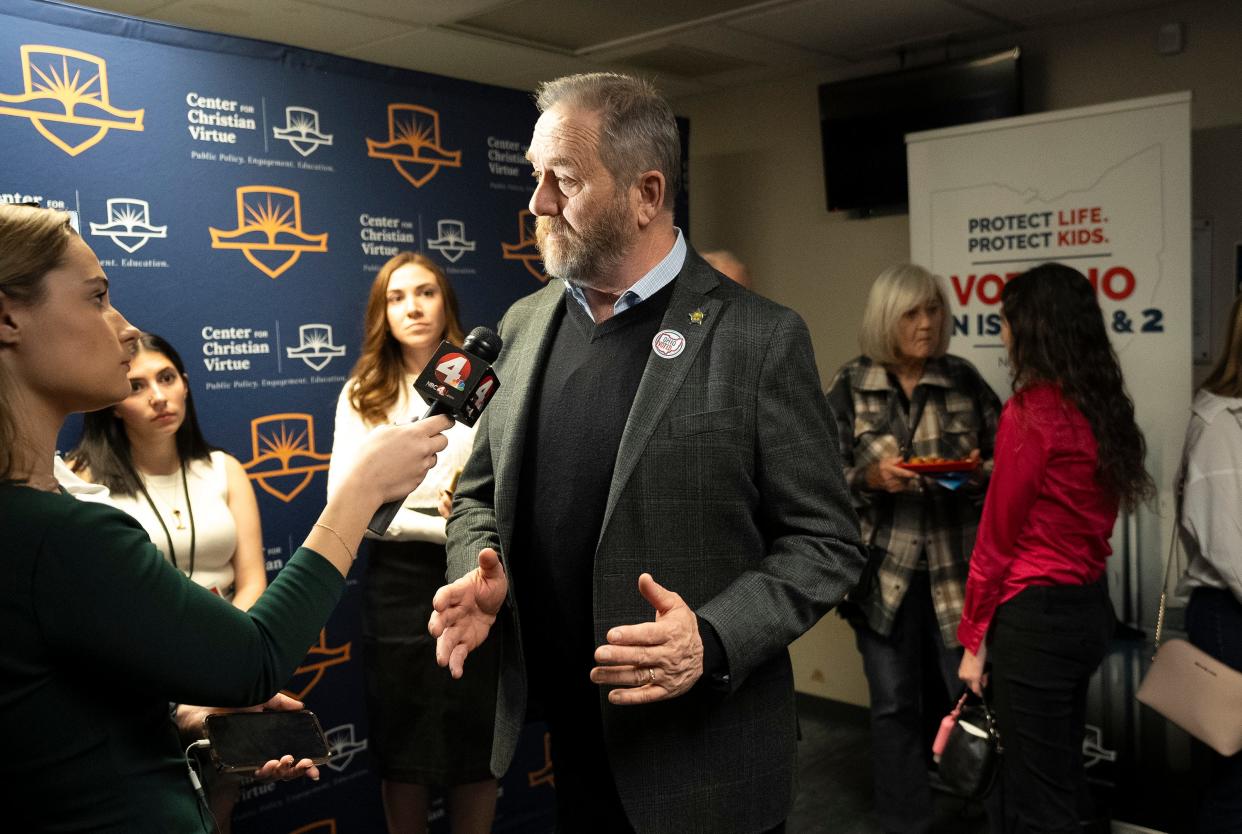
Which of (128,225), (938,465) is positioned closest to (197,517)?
(128,225)

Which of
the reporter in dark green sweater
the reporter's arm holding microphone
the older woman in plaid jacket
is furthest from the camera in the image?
the older woman in plaid jacket

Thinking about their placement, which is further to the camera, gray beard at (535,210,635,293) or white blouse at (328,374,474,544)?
white blouse at (328,374,474,544)

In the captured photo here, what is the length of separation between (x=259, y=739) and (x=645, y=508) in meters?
0.66

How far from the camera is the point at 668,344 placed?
161cm

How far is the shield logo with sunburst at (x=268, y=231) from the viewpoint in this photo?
9.93ft

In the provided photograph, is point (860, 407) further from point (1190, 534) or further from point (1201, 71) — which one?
point (1201, 71)

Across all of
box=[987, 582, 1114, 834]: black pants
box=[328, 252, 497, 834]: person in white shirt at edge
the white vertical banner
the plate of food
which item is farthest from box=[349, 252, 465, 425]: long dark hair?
the white vertical banner

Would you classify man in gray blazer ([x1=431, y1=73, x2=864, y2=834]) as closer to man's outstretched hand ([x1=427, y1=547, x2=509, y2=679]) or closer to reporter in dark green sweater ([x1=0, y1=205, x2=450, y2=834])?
man's outstretched hand ([x1=427, y1=547, x2=509, y2=679])

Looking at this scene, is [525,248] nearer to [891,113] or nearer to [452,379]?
[891,113]

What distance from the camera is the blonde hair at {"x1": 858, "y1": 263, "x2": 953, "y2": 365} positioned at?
11.0 feet

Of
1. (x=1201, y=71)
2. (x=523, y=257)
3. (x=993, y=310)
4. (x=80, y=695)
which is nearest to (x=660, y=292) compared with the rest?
(x=80, y=695)

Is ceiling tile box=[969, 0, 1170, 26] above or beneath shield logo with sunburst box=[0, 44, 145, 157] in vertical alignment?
above

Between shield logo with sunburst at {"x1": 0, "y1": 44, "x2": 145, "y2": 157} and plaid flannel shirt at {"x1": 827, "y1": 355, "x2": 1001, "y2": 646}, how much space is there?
229 cm

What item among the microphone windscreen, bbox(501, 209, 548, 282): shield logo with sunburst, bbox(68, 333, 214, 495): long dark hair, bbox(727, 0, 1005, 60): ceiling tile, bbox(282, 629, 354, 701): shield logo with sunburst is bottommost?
bbox(282, 629, 354, 701): shield logo with sunburst
